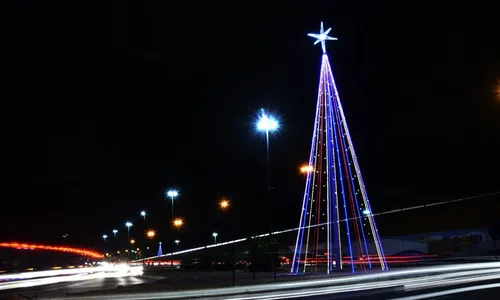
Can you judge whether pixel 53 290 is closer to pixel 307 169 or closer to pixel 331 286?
pixel 331 286

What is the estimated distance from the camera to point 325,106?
2758cm

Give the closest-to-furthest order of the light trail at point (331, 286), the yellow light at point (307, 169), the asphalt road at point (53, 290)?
the light trail at point (331, 286)
the asphalt road at point (53, 290)
the yellow light at point (307, 169)

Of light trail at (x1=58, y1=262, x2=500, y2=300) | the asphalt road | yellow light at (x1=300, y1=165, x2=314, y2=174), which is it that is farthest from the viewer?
yellow light at (x1=300, y1=165, x2=314, y2=174)

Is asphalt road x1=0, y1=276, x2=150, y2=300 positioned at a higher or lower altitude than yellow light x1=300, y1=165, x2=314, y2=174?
lower

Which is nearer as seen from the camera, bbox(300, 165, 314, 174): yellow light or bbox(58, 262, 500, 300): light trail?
bbox(58, 262, 500, 300): light trail

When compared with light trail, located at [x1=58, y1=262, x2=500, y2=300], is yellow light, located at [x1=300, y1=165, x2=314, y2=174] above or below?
above

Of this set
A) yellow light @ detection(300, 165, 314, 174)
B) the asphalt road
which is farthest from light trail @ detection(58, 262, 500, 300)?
yellow light @ detection(300, 165, 314, 174)

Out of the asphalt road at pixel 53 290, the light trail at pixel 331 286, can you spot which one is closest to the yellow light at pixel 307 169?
the light trail at pixel 331 286

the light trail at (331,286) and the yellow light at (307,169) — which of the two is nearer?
the light trail at (331,286)

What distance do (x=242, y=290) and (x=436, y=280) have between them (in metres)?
8.76

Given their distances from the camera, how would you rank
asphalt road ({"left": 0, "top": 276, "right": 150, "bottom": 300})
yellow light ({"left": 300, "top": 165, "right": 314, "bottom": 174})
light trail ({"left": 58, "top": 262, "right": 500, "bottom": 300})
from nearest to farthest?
light trail ({"left": 58, "top": 262, "right": 500, "bottom": 300})
asphalt road ({"left": 0, "top": 276, "right": 150, "bottom": 300})
yellow light ({"left": 300, "top": 165, "right": 314, "bottom": 174})

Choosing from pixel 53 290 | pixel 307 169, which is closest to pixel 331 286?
pixel 53 290

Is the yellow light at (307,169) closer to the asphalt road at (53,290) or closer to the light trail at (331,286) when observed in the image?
the light trail at (331,286)

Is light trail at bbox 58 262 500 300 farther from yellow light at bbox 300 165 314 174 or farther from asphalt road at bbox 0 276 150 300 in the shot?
yellow light at bbox 300 165 314 174
